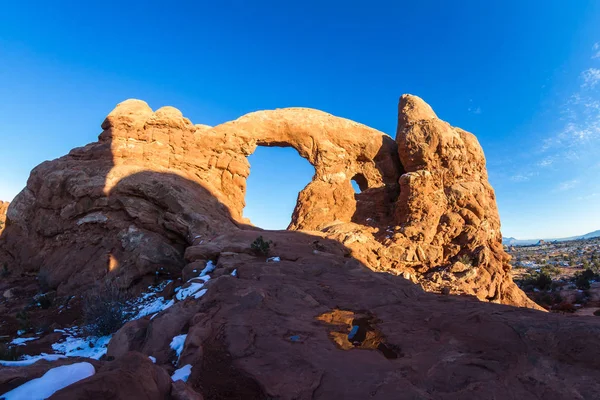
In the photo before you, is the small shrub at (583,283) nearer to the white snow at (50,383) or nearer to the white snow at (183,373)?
the white snow at (183,373)

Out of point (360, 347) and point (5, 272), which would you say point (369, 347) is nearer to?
point (360, 347)

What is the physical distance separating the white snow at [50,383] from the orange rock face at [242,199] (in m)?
8.31

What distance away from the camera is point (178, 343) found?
493cm

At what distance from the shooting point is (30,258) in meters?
12.4

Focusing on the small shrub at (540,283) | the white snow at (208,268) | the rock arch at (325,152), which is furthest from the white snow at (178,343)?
the small shrub at (540,283)

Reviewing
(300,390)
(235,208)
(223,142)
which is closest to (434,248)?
(235,208)

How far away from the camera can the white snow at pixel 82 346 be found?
6.04 metres

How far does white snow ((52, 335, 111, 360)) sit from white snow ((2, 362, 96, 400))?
12.3ft

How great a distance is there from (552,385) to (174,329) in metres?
5.41

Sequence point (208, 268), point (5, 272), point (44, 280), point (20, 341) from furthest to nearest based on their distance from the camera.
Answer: point (5, 272), point (44, 280), point (208, 268), point (20, 341)

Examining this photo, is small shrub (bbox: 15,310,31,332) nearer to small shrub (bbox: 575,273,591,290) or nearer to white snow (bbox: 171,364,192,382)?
white snow (bbox: 171,364,192,382)

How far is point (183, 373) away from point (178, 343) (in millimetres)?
1058

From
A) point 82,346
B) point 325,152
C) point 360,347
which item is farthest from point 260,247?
point 325,152

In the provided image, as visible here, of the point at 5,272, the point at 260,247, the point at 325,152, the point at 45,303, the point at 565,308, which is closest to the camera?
the point at 45,303
